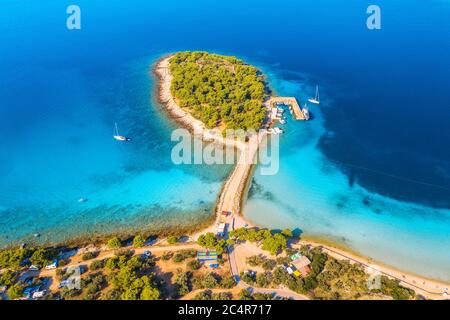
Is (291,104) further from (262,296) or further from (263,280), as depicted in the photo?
(262,296)

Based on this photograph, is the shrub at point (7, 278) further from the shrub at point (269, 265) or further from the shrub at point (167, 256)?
the shrub at point (269, 265)

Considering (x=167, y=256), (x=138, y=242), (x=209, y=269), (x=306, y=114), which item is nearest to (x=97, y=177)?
(x=138, y=242)

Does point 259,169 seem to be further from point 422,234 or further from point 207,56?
point 207,56

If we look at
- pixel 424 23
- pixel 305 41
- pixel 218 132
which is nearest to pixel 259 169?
pixel 218 132

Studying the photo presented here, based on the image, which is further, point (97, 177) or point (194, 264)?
point (97, 177)

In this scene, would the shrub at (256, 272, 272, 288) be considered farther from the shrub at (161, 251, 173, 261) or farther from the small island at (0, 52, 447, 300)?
the shrub at (161, 251, 173, 261)

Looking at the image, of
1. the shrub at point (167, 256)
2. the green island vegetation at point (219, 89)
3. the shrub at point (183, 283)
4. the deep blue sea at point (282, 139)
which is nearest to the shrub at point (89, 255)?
the deep blue sea at point (282, 139)
